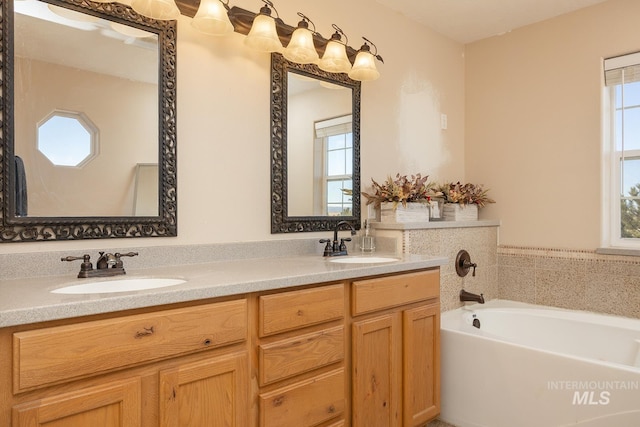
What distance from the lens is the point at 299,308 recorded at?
151 cm

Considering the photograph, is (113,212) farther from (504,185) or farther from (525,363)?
(504,185)

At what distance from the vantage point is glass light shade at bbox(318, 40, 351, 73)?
222 cm

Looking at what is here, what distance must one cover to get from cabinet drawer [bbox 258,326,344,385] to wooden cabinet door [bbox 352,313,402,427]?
0.41 ft

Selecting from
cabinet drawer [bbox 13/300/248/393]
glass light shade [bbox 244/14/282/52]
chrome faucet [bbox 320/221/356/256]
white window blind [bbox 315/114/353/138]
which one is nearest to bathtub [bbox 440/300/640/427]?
chrome faucet [bbox 320/221/356/256]

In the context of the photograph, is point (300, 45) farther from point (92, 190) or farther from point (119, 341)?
point (119, 341)

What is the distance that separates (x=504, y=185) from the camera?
3088 millimetres

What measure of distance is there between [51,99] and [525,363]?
235 centimetres

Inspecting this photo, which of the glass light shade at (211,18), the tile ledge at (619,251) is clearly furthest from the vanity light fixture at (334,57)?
the tile ledge at (619,251)

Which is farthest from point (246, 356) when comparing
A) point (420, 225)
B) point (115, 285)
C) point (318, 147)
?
point (420, 225)

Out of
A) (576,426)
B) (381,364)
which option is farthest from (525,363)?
(381,364)

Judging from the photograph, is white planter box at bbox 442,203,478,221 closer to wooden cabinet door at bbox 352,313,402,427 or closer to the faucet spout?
wooden cabinet door at bbox 352,313,402,427

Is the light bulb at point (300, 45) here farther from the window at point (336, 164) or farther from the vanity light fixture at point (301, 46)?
the window at point (336, 164)

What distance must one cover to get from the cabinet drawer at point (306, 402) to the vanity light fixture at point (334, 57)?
1.56 m

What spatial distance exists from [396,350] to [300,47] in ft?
A: 5.07
